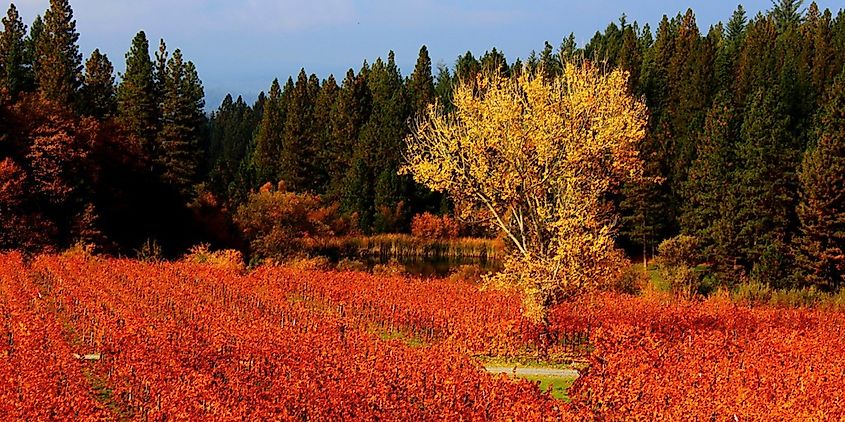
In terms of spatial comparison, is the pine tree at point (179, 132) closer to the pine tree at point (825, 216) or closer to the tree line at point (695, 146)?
the tree line at point (695, 146)

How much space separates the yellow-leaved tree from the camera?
851 inches

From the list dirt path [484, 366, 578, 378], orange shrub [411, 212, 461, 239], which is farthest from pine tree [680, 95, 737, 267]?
dirt path [484, 366, 578, 378]

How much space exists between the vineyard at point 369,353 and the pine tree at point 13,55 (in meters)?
43.2

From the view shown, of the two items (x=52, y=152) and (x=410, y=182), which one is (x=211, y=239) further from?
(x=410, y=182)

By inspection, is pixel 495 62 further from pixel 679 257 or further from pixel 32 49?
pixel 32 49

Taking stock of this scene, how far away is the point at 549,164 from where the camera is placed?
22172mm

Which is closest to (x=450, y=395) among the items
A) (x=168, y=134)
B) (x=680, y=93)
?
(x=168, y=134)

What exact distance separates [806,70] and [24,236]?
71864mm

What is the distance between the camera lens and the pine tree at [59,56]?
6222 cm

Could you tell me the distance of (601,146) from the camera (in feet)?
70.6

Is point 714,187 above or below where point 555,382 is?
above

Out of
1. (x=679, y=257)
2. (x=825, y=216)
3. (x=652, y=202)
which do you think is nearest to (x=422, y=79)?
(x=652, y=202)

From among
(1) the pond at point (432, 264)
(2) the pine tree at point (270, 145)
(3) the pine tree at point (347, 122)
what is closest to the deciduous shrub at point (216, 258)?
(1) the pond at point (432, 264)

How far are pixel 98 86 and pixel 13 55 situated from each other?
27.3ft
